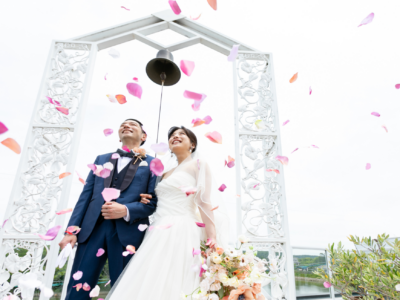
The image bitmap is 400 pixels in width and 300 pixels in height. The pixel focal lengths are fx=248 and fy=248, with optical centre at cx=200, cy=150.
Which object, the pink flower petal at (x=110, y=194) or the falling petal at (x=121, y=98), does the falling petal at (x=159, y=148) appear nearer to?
the pink flower petal at (x=110, y=194)

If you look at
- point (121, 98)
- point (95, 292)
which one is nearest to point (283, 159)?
point (121, 98)

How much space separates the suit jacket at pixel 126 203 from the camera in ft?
6.43

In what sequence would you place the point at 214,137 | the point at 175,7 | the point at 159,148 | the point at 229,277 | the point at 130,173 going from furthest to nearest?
1. the point at 175,7
2. the point at 214,137
3. the point at 159,148
4. the point at 130,173
5. the point at 229,277

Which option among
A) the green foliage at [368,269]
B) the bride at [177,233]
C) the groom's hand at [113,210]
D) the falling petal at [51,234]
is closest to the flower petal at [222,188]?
the bride at [177,233]

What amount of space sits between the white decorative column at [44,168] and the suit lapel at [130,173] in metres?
0.85

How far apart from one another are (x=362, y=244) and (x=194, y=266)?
4.60 feet

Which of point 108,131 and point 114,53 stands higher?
point 114,53

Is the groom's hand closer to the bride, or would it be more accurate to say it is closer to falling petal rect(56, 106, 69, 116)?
the bride

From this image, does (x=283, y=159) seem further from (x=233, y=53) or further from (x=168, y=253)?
(x=168, y=253)

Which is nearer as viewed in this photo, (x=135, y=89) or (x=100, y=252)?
(x=100, y=252)

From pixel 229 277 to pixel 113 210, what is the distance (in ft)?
3.17

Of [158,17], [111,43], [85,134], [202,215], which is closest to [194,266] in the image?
[202,215]

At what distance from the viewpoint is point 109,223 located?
1997mm

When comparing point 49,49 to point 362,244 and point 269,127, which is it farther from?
point 362,244
